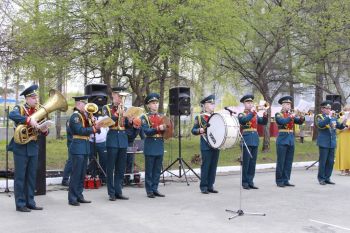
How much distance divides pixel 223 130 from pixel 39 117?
333 cm

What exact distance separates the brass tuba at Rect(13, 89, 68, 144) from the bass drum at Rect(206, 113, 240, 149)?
9.39ft

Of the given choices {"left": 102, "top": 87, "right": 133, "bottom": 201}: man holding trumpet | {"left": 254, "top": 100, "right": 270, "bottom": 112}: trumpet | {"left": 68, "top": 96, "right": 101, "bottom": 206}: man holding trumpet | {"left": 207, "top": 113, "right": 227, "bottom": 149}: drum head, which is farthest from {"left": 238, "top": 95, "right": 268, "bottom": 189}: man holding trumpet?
{"left": 68, "top": 96, "right": 101, "bottom": 206}: man holding trumpet

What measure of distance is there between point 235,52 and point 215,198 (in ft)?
26.7

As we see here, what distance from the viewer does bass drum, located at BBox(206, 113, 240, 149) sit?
9.38 meters

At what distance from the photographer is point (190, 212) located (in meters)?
8.66

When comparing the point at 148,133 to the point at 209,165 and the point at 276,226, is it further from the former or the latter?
the point at 276,226

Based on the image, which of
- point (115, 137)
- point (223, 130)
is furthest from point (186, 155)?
point (223, 130)

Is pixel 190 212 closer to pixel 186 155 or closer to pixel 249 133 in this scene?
pixel 249 133

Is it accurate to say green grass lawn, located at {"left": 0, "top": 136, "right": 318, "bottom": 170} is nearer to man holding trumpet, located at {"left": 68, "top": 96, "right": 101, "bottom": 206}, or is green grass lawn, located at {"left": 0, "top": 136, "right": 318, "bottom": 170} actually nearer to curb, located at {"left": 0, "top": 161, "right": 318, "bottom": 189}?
curb, located at {"left": 0, "top": 161, "right": 318, "bottom": 189}

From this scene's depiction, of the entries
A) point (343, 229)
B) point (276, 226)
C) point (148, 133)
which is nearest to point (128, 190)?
point (148, 133)

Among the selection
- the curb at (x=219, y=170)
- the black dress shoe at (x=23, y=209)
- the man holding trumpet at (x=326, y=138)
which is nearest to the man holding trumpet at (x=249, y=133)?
the man holding trumpet at (x=326, y=138)

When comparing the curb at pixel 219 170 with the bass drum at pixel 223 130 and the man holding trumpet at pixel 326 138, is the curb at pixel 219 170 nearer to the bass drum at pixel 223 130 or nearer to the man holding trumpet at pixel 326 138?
the man holding trumpet at pixel 326 138

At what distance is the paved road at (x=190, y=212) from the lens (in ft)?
24.6

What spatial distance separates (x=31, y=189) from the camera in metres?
8.70
